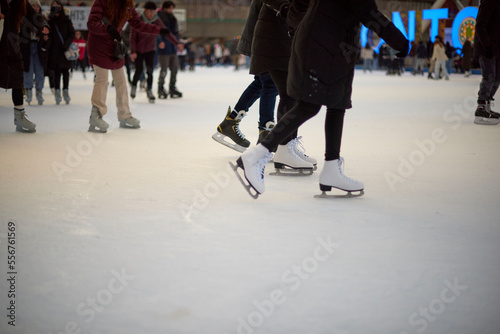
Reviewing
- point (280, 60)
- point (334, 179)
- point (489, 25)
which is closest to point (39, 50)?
point (489, 25)

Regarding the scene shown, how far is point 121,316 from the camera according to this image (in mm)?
1613

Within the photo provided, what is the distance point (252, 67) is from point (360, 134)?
2.12m

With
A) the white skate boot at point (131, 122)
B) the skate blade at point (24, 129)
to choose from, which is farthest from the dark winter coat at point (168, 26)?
the skate blade at point (24, 129)

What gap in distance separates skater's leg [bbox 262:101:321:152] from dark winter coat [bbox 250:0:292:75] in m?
0.63

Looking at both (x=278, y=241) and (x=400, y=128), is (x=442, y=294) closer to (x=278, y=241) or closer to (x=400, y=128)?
(x=278, y=241)

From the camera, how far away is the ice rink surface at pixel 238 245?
5.33ft

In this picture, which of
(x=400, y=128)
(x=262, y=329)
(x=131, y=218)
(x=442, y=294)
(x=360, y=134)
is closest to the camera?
(x=262, y=329)

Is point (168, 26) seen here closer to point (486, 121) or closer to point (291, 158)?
point (486, 121)

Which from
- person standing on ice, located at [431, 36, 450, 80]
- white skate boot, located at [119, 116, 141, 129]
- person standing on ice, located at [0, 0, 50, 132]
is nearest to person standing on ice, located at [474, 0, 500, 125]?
white skate boot, located at [119, 116, 141, 129]

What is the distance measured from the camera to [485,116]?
633 cm

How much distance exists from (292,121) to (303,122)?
0.05m

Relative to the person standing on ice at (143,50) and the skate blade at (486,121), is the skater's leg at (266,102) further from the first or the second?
the person standing on ice at (143,50)

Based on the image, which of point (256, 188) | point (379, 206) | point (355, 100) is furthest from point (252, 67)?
point (355, 100)

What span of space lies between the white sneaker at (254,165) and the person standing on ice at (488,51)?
12.6 ft
